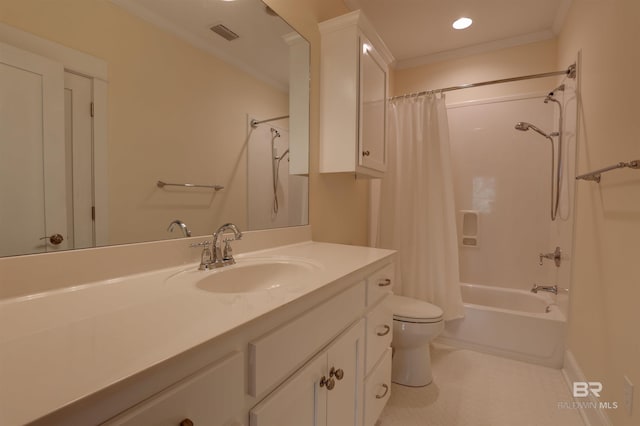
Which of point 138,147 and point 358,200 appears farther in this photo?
point 358,200

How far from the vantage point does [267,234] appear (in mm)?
1389

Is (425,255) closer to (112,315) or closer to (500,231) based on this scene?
(500,231)

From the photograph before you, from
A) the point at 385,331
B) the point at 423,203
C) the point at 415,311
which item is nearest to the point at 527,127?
the point at 423,203

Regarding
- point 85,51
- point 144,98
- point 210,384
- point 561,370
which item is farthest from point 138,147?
point 561,370

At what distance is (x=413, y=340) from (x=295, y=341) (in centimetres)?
125

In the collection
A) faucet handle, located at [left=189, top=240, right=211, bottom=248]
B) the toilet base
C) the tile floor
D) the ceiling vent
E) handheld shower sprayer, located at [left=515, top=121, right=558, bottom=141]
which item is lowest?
the tile floor

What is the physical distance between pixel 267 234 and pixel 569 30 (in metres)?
2.55

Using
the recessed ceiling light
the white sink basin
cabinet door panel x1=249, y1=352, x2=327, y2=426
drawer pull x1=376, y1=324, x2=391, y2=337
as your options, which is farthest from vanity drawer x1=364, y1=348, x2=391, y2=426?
the recessed ceiling light

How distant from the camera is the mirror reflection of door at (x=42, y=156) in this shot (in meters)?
0.68

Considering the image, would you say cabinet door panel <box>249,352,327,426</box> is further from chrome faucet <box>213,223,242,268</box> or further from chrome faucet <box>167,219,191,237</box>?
chrome faucet <box>167,219,191,237</box>

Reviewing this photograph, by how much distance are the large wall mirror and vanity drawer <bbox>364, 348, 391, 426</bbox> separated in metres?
0.81

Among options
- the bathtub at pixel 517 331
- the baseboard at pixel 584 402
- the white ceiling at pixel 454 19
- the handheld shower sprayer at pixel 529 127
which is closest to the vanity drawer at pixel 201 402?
the baseboard at pixel 584 402

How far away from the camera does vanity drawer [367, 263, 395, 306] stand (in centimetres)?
115

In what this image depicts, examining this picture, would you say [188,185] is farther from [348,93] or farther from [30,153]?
[348,93]
